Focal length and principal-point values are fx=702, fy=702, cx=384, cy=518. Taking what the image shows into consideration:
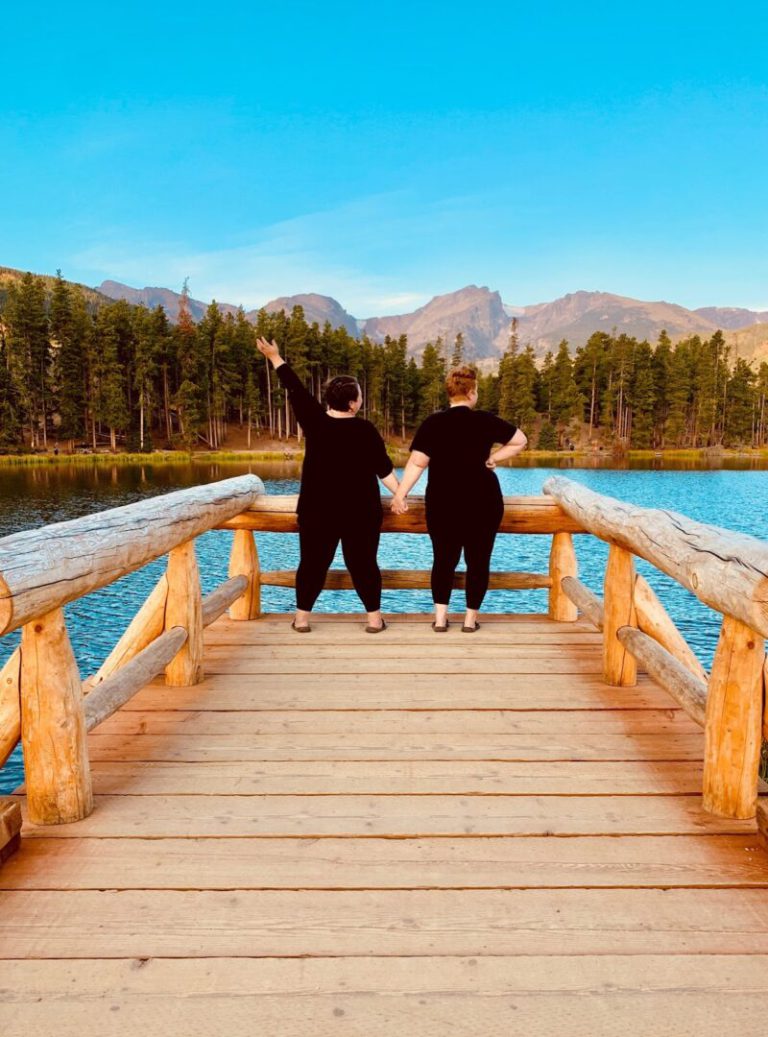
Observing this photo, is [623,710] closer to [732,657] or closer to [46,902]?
[732,657]

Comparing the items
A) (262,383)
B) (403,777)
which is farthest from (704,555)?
(262,383)

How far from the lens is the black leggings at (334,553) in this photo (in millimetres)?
5258

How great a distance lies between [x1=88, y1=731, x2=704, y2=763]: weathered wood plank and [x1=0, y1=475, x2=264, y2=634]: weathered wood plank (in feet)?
3.16

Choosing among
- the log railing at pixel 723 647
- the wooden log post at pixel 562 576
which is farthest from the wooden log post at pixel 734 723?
the wooden log post at pixel 562 576

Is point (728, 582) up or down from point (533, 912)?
up

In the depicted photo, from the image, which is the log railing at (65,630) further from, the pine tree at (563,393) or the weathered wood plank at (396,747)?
the pine tree at (563,393)

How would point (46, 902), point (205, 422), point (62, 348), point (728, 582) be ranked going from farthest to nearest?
point (205, 422), point (62, 348), point (728, 582), point (46, 902)

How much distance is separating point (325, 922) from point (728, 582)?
6.03 ft

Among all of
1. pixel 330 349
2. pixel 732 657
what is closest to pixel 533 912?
pixel 732 657

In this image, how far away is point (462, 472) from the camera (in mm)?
5219

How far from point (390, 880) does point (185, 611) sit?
2444 millimetres

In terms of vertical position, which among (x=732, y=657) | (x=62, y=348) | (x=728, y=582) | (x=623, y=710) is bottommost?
(x=623, y=710)

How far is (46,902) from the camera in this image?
7.63 ft

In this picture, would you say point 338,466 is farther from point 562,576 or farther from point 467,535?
point 562,576
